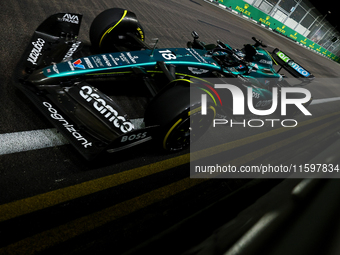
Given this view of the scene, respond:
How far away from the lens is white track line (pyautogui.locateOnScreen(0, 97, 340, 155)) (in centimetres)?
191

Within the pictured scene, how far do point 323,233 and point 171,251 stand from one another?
491 mm

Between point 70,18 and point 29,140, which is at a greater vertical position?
point 70,18

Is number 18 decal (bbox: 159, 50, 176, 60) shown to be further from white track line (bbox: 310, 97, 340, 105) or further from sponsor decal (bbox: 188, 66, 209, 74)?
white track line (bbox: 310, 97, 340, 105)

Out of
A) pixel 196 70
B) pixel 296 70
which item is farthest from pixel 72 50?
pixel 296 70

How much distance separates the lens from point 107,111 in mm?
2139

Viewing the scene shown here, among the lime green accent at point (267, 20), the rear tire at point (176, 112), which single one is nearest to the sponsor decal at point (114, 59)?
the rear tire at point (176, 112)

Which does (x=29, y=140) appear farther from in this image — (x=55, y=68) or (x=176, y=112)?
(x=176, y=112)

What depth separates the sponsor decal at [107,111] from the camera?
2.11 m

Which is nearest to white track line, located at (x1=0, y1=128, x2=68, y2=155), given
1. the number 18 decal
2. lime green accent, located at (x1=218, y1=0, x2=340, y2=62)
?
the number 18 decal

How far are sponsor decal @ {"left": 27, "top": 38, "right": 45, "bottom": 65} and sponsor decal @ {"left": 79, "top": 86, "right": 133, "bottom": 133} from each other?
76cm

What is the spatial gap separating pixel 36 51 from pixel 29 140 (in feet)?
3.86

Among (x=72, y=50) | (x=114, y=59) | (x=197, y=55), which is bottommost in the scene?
(x=72, y=50)

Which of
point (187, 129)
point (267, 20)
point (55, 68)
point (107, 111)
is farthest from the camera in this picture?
point (267, 20)

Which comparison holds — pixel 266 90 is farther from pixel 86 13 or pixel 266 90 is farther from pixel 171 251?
pixel 86 13
